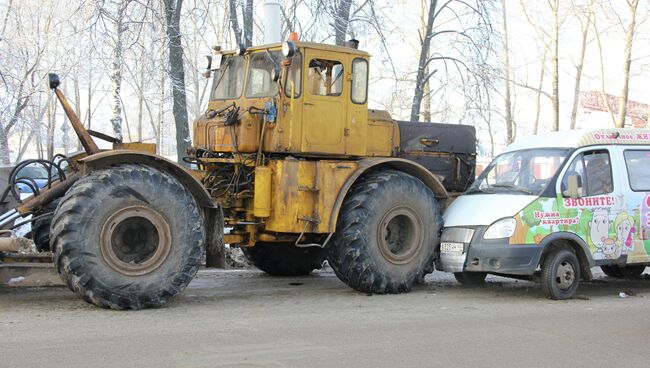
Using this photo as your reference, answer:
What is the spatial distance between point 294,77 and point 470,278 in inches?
155

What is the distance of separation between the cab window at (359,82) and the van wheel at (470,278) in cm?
293

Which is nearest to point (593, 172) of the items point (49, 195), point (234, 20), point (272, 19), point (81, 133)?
point (272, 19)

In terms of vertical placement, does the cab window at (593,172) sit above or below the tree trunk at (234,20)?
below

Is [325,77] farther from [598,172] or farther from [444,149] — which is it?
[598,172]

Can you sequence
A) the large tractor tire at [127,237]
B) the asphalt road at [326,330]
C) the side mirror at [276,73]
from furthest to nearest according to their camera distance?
the side mirror at [276,73] < the large tractor tire at [127,237] < the asphalt road at [326,330]

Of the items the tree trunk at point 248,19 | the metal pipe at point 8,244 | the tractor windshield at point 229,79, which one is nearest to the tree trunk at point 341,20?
the tree trunk at point 248,19

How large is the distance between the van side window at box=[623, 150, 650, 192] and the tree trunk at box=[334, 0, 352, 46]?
842 cm

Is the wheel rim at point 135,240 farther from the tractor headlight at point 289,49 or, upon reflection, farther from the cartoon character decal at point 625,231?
the cartoon character decal at point 625,231

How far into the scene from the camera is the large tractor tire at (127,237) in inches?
305

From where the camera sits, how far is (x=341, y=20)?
17.4 meters

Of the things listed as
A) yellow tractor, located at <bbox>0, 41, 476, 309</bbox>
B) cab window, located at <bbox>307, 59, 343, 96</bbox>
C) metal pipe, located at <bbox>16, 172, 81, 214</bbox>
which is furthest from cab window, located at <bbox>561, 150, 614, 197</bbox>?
metal pipe, located at <bbox>16, 172, 81, 214</bbox>

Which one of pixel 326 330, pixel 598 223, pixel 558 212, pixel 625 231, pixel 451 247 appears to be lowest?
pixel 326 330

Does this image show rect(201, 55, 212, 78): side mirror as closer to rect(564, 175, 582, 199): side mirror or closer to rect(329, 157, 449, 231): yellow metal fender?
rect(329, 157, 449, 231): yellow metal fender

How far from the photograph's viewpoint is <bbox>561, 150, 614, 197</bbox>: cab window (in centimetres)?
995
